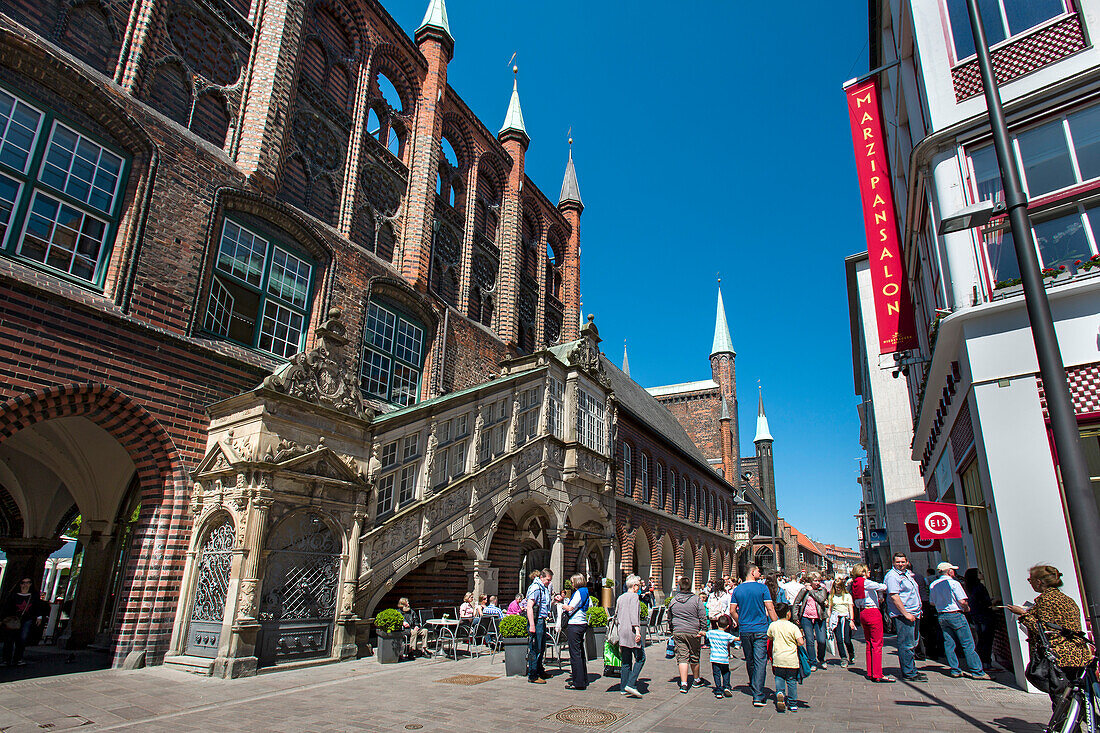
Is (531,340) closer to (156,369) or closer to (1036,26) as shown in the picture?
(156,369)

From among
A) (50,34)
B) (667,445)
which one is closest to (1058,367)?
(50,34)

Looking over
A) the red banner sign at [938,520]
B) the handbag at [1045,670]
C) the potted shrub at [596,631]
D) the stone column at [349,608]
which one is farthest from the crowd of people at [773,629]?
the handbag at [1045,670]

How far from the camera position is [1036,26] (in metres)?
9.59

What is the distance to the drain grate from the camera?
8.52 metres

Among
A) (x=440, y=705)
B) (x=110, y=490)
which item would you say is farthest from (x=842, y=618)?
(x=110, y=490)

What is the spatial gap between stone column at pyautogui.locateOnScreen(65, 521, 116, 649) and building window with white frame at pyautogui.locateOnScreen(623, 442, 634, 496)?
16.2 metres

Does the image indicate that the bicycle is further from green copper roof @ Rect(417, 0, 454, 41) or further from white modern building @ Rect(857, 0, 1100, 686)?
green copper roof @ Rect(417, 0, 454, 41)

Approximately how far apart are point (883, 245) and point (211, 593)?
13917mm

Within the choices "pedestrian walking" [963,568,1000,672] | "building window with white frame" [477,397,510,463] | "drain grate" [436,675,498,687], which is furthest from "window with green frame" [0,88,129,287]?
"pedestrian walking" [963,568,1000,672]

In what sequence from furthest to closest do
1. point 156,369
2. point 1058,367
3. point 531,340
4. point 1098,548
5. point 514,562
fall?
point 531,340 < point 514,562 < point 156,369 < point 1058,367 < point 1098,548

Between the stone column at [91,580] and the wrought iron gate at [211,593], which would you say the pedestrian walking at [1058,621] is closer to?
the wrought iron gate at [211,593]

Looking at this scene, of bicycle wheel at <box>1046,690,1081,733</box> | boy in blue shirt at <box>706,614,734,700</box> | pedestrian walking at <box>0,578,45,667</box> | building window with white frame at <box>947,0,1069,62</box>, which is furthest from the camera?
building window with white frame at <box>947,0,1069,62</box>

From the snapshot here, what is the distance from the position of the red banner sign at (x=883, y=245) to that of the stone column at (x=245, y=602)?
1206cm

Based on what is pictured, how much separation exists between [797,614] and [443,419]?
287 inches
